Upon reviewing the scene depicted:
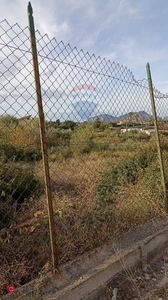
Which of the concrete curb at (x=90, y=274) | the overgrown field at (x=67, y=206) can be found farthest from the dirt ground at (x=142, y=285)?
the overgrown field at (x=67, y=206)

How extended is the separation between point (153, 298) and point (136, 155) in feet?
11.4

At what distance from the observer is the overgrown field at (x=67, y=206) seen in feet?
7.48

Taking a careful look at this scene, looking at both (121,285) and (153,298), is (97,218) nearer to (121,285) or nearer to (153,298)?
(121,285)

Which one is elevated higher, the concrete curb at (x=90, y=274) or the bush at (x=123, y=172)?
the bush at (x=123, y=172)

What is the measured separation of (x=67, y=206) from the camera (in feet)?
10.0

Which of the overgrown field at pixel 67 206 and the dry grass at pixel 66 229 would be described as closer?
the dry grass at pixel 66 229

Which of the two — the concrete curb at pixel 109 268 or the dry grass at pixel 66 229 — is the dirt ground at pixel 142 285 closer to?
the concrete curb at pixel 109 268

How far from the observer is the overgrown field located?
2.28 m

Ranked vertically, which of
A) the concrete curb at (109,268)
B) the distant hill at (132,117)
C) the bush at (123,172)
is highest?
the distant hill at (132,117)

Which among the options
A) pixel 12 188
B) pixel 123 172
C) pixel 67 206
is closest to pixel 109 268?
pixel 67 206

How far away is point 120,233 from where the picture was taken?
2.77 meters

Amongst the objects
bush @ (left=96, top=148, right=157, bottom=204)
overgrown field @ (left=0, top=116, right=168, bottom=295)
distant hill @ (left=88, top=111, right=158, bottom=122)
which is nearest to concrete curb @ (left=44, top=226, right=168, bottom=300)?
overgrown field @ (left=0, top=116, right=168, bottom=295)

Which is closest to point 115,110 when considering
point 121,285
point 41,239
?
point 41,239

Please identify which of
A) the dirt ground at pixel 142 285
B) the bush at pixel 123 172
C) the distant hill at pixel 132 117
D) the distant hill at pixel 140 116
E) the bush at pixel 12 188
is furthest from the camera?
the bush at pixel 123 172
